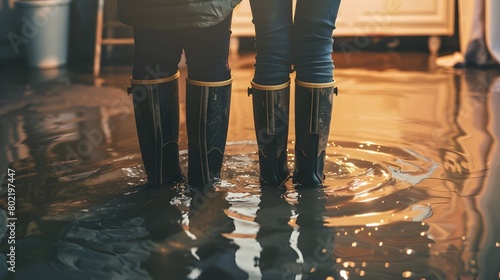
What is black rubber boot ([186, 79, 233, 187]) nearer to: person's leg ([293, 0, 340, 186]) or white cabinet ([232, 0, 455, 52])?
person's leg ([293, 0, 340, 186])

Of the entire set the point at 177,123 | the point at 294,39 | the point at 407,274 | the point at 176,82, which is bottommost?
the point at 407,274

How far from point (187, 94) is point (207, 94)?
0.19 ft

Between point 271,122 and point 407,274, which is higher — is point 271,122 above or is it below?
above

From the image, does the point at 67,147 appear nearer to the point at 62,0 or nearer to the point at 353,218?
the point at 353,218

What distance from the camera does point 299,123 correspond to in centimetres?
169

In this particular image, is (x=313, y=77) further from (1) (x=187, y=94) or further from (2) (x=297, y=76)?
(1) (x=187, y=94)

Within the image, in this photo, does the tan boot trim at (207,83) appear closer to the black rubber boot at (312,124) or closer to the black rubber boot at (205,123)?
the black rubber boot at (205,123)

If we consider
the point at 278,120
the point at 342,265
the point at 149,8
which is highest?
the point at 149,8

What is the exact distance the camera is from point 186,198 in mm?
1695

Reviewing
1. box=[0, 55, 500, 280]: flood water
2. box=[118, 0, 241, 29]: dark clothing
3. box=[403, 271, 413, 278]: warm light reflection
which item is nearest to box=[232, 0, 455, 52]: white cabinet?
box=[0, 55, 500, 280]: flood water

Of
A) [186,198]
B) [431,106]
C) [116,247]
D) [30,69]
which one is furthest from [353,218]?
[30,69]

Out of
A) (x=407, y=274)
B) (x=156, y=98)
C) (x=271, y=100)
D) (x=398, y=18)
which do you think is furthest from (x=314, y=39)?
(x=398, y=18)

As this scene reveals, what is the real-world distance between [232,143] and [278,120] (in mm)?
553

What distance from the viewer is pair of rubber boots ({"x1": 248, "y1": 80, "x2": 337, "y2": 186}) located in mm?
1655
